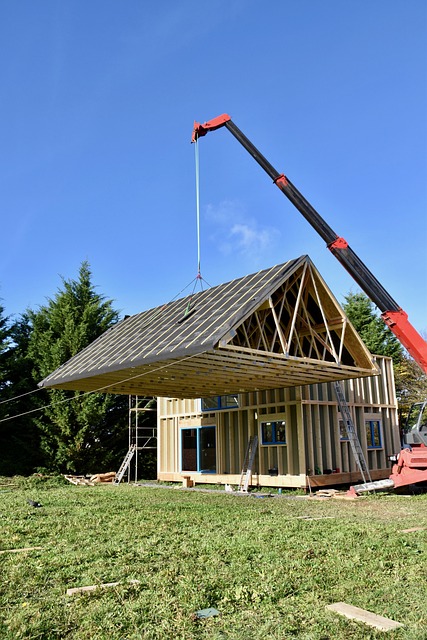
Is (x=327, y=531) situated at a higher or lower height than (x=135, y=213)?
lower

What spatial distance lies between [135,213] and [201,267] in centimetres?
260

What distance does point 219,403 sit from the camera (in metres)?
19.0

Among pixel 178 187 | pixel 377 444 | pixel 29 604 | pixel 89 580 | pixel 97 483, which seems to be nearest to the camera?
pixel 29 604

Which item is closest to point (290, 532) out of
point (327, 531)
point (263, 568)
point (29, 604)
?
point (327, 531)

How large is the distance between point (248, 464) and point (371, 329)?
17.3 meters

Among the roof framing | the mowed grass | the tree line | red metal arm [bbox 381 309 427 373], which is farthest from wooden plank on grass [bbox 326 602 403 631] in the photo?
the tree line

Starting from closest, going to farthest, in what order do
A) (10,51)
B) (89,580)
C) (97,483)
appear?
1. (89,580)
2. (10,51)
3. (97,483)

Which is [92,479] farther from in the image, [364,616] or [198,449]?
[364,616]

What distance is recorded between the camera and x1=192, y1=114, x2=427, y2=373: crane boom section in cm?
1333

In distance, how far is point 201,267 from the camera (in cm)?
1518

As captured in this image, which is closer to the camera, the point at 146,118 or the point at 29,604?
the point at 29,604

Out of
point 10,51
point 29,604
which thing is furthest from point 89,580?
point 10,51

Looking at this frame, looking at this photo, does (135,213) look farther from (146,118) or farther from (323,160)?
(323,160)

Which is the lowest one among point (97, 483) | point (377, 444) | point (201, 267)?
point (97, 483)
